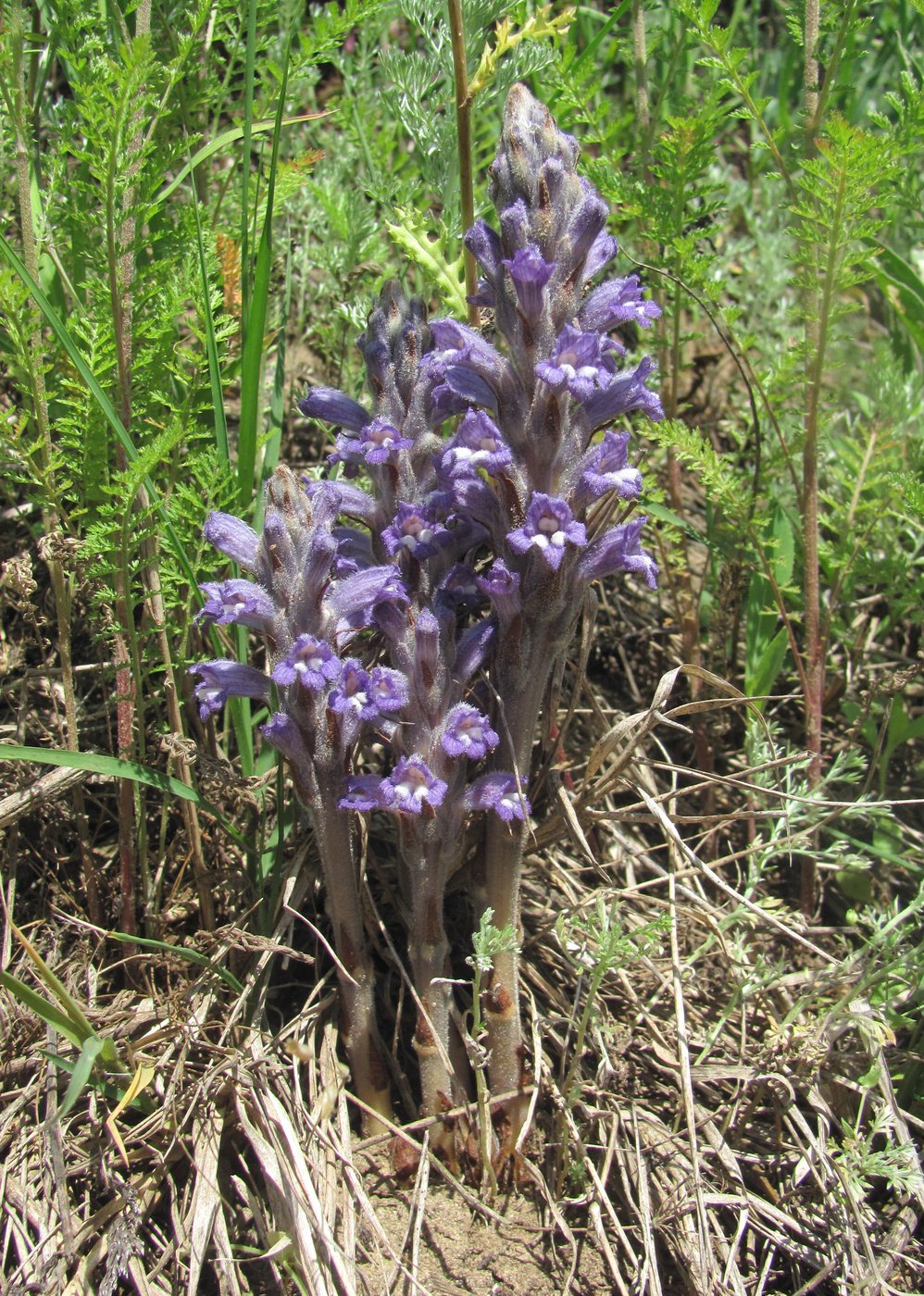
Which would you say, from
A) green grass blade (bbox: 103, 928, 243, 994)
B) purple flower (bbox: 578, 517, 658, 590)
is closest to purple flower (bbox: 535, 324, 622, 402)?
purple flower (bbox: 578, 517, 658, 590)

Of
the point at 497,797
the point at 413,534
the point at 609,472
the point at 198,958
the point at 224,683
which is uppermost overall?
the point at 609,472

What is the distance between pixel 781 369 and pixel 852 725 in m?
1.33

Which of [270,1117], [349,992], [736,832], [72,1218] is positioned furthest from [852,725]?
[72,1218]

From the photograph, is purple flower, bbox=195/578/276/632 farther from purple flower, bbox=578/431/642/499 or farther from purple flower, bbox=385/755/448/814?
purple flower, bbox=578/431/642/499

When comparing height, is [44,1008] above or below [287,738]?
below

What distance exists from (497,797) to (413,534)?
710 mm

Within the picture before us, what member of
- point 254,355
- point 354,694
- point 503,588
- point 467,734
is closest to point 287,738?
point 354,694

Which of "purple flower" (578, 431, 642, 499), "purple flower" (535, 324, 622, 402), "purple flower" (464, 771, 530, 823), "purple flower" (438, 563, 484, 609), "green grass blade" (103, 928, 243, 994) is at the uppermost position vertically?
"purple flower" (535, 324, 622, 402)

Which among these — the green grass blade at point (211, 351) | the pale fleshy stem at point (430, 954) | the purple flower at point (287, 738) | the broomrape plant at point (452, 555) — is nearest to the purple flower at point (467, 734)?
the broomrape plant at point (452, 555)

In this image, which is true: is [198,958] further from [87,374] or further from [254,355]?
[254,355]

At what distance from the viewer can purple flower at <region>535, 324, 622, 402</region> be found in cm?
244

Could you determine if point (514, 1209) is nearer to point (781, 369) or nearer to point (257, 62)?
point (781, 369)

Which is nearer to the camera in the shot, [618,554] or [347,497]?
[618,554]

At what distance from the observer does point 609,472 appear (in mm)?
2645
